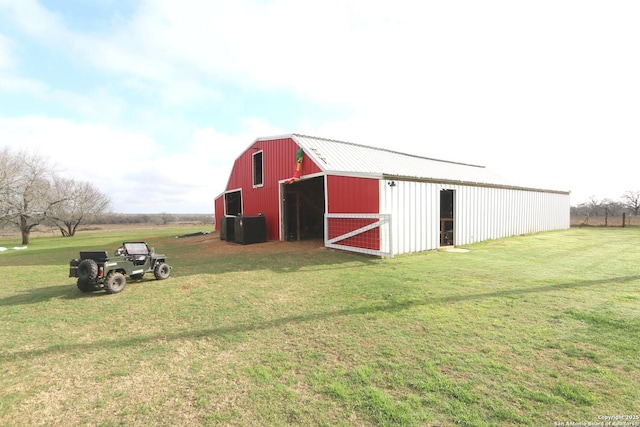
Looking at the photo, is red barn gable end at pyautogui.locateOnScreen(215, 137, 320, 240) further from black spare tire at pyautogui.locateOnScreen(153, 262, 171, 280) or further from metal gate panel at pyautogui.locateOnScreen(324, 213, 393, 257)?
black spare tire at pyautogui.locateOnScreen(153, 262, 171, 280)

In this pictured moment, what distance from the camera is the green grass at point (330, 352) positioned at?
268cm

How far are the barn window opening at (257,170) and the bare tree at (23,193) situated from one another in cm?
2195

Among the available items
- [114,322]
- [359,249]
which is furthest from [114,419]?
[359,249]

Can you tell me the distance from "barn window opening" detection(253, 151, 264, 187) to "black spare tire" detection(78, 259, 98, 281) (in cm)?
1209

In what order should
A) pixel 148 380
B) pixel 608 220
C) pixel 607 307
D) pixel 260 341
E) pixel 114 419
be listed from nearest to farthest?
pixel 114 419 < pixel 148 380 < pixel 260 341 < pixel 607 307 < pixel 608 220

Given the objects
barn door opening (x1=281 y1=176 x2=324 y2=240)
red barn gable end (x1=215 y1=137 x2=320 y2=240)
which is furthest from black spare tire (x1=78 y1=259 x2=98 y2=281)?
barn door opening (x1=281 y1=176 x2=324 y2=240)

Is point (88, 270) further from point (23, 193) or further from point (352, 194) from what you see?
point (23, 193)

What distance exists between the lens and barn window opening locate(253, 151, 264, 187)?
18345 millimetres

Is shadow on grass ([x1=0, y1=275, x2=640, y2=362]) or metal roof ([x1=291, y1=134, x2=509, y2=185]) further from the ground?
metal roof ([x1=291, y1=134, x2=509, y2=185])

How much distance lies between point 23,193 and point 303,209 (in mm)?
26282

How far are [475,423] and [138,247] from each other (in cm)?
848

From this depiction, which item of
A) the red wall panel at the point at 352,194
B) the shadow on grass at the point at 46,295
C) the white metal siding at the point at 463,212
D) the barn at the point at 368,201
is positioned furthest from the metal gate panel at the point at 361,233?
the shadow on grass at the point at 46,295

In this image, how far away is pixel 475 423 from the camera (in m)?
2.46

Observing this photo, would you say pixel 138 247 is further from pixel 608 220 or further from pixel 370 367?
pixel 608 220
